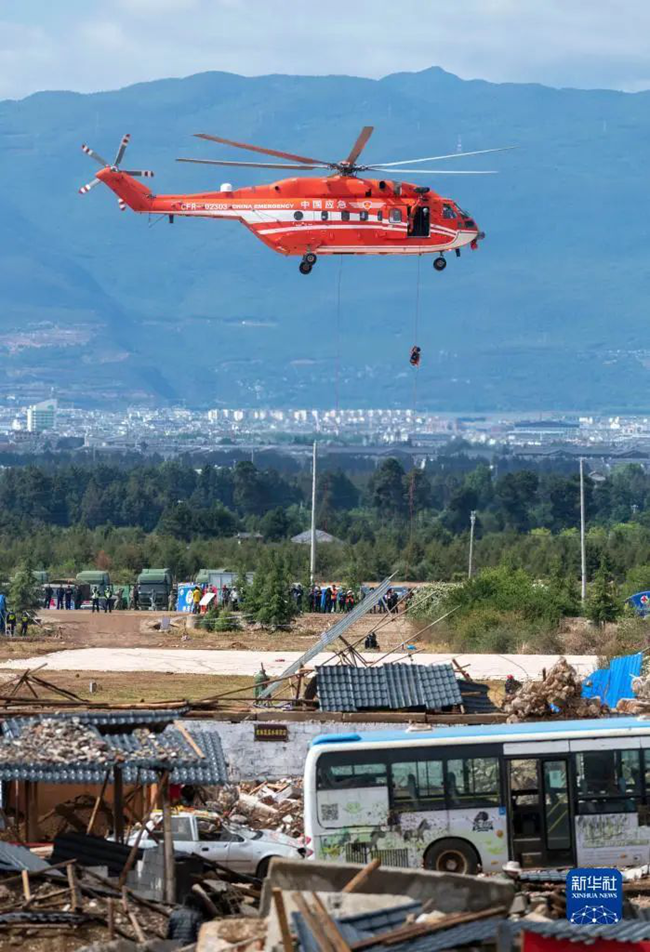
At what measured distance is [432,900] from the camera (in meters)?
14.3

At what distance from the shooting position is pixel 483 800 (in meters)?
21.4

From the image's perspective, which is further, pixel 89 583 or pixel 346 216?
pixel 89 583

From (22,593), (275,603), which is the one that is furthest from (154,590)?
(275,603)

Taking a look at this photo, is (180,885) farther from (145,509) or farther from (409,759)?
(145,509)

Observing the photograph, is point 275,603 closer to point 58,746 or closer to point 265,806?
point 265,806

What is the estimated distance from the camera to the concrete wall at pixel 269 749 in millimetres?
27078

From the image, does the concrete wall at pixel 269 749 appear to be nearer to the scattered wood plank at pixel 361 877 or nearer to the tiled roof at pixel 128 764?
the tiled roof at pixel 128 764

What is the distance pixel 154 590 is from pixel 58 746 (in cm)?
5255

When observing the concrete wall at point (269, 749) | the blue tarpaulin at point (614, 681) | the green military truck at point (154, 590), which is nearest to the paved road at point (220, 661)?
the blue tarpaulin at point (614, 681)

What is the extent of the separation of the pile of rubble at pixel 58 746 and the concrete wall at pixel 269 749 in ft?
27.2

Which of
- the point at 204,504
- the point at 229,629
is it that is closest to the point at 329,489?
the point at 204,504

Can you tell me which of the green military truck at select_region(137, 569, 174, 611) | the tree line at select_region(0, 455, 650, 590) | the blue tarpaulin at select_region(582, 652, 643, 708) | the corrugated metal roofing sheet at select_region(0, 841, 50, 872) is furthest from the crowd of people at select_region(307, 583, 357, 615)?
the corrugated metal roofing sheet at select_region(0, 841, 50, 872)

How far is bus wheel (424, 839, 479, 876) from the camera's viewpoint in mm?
21156

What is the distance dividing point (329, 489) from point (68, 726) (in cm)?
15969
